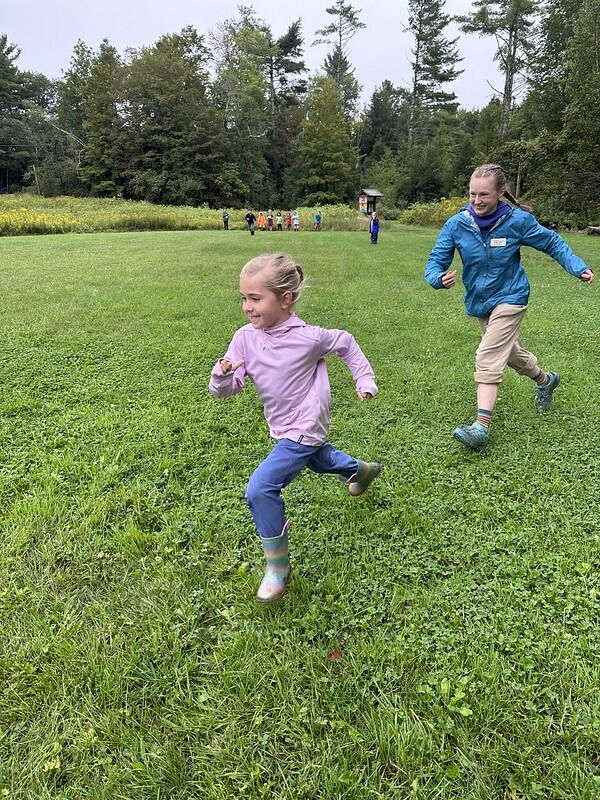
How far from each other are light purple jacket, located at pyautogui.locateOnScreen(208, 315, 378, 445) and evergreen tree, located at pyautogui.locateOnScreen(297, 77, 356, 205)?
48823 mm

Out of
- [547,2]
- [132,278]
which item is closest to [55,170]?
[547,2]

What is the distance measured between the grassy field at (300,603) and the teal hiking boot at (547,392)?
0.37 feet

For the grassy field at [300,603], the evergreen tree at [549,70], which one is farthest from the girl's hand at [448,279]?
the evergreen tree at [549,70]

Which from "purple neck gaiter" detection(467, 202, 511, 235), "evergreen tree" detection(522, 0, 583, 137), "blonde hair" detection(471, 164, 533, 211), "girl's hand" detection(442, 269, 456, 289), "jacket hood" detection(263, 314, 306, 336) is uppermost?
"evergreen tree" detection(522, 0, 583, 137)

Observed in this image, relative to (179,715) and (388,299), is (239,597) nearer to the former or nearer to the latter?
(179,715)

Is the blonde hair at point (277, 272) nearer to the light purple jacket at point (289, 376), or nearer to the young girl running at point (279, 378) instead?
the young girl running at point (279, 378)

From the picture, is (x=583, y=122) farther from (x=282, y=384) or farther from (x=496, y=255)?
(x=282, y=384)

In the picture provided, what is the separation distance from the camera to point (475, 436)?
3336mm

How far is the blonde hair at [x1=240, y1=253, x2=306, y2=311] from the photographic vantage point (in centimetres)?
217

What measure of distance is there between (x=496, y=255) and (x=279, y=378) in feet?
6.50

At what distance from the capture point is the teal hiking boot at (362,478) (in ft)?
8.87

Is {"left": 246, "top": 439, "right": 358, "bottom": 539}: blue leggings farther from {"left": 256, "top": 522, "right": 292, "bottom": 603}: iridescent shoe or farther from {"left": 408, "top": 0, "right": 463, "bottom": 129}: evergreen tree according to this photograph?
{"left": 408, "top": 0, "right": 463, "bottom": 129}: evergreen tree

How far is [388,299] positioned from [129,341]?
4.24 m

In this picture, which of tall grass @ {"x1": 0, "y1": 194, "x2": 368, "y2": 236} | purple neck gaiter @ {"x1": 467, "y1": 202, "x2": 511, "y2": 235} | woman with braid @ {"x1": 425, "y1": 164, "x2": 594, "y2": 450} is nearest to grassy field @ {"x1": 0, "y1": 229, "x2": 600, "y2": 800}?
woman with braid @ {"x1": 425, "y1": 164, "x2": 594, "y2": 450}
